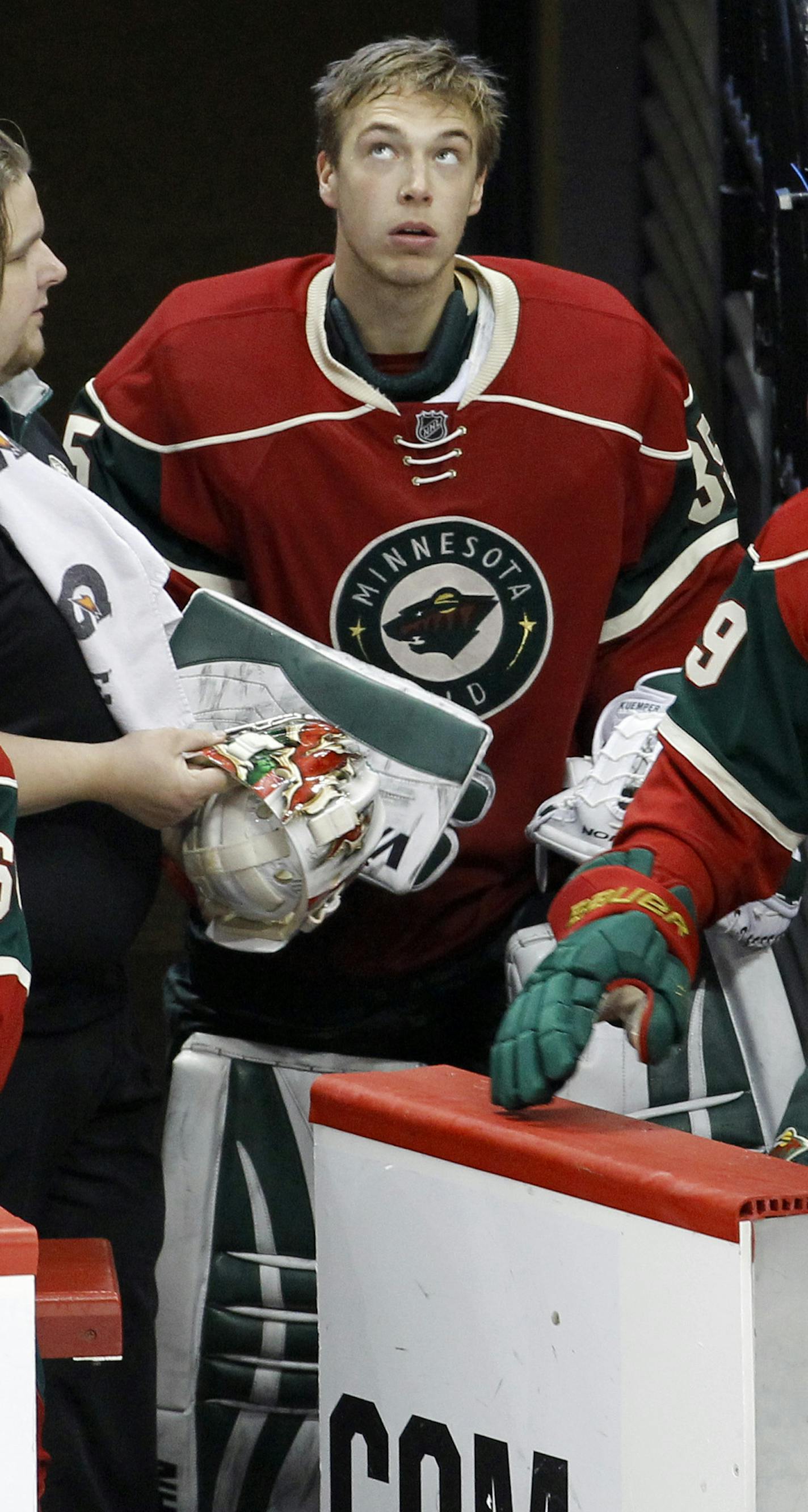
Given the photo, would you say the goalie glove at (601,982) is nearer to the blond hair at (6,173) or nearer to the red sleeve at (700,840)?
the red sleeve at (700,840)

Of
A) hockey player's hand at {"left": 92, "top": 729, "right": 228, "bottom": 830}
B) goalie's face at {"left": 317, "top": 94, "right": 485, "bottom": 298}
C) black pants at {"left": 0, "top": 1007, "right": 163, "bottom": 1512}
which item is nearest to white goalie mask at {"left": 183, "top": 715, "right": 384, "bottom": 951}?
hockey player's hand at {"left": 92, "top": 729, "right": 228, "bottom": 830}

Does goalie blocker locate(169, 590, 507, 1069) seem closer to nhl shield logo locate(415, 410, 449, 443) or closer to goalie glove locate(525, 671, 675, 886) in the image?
goalie glove locate(525, 671, 675, 886)

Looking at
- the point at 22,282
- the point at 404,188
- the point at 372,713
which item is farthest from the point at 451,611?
the point at 22,282

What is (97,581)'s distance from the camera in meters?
2.07

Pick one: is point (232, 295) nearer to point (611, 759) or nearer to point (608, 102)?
point (611, 759)

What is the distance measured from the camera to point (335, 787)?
7.14 feet

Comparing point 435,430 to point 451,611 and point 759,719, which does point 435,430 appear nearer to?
point 451,611

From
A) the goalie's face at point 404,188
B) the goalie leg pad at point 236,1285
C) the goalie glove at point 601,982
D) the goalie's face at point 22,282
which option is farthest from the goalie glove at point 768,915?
the goalie's face at point 22,282

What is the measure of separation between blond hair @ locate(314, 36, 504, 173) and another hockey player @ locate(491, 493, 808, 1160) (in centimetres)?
73

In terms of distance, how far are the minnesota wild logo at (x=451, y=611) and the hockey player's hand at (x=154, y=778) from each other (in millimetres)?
460

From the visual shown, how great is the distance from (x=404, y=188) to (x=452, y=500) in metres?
0.33

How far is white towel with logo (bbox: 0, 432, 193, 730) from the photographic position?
204cm

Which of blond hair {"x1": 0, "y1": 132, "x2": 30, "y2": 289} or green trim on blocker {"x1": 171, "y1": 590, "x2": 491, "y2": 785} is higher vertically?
blond hair {"x1": 0, "y1": 132, "x2": 30, "y2": 289}

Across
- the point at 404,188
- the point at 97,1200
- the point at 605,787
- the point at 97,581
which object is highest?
the point at 404,188
